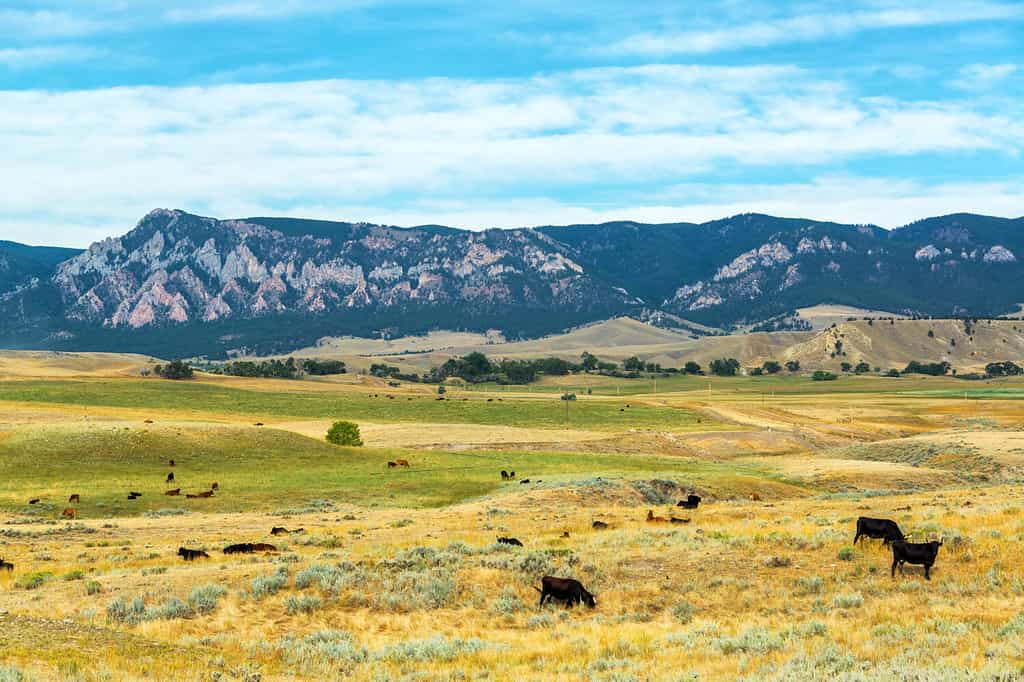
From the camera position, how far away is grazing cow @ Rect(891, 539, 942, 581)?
20906 millimetres

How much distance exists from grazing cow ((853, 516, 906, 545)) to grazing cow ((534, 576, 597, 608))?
343 inches

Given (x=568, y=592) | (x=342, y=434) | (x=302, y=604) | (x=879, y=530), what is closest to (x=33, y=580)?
(x=302, y=604)

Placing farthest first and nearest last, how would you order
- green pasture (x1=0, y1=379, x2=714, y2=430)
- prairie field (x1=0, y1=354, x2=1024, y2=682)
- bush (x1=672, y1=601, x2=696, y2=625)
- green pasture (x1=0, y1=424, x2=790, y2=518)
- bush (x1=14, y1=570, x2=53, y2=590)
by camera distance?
green pasture (x1=0, y1=379, x2=714, y2=430) → green pasture (x1=0, y1=424, x2=790, y2=518) → bush (x1=14, y1=570, x2=53, y2=590) → bush (x1=672, y1=601, x2=696, y2=625) → prairie field (x1=0, y1=354, x2=1024, y2=682)

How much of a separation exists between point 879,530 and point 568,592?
31.6 feet

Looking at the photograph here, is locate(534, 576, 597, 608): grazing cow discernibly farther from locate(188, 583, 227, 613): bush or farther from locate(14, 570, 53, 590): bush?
locate(14, 570, 53, 590): bush

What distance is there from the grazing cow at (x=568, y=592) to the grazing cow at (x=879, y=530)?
8701 millimetres

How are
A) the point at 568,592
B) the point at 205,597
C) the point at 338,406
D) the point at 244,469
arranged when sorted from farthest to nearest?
the point at 338,406 → the point at 244,469 → the point at 568,592 → the point at 205,597

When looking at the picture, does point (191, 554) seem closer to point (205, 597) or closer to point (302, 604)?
point (205, 597)

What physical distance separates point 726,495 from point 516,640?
123ft

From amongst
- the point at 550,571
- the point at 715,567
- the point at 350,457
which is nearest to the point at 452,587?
the point at 550,571

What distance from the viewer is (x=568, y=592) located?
2103 cm

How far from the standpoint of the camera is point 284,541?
100ft

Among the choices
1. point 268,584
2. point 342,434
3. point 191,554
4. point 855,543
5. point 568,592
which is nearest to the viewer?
point 568,592

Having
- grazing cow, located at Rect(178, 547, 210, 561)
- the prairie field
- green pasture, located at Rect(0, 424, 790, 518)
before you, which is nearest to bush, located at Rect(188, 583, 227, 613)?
the prairie field
